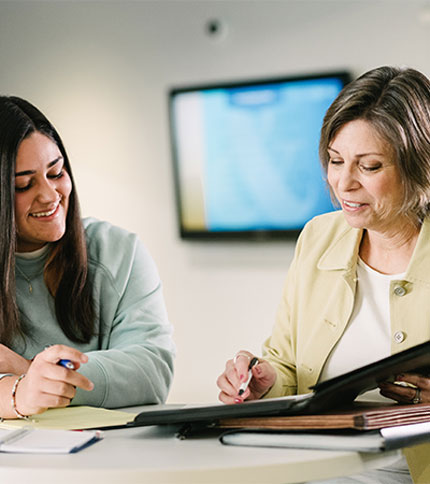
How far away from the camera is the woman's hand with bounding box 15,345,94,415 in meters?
1.16

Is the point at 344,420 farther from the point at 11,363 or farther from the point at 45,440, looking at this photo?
the point at 11,363

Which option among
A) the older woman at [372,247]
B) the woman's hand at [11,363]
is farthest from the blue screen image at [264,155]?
the woman's hand at [11,363]

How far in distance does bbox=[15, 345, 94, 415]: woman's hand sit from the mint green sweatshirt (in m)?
0.23

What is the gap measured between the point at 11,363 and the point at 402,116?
93 centimetres

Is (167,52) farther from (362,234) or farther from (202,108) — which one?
(362,234)

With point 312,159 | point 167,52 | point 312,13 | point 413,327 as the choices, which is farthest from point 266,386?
point 167,52

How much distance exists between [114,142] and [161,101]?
38 cm

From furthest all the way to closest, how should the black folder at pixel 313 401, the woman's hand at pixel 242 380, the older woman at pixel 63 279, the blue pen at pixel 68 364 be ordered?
the older woman at pixel 63 279 < the woman's hand at pixel 242 380 < the blue pen at pixel 68 364 < the black folder at pixel 313 401

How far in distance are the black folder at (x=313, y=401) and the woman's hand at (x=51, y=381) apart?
0.55 feet

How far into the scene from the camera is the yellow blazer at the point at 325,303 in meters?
1.41

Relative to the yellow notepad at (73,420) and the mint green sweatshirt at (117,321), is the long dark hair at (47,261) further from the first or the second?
the yellow notepad at (73,420)

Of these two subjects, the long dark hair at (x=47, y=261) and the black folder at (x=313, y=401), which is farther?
the long dark hair at (x=47, y=261)

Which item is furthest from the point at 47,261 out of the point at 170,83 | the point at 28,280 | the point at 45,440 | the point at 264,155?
the point at 170,83

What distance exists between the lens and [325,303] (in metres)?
1.54
